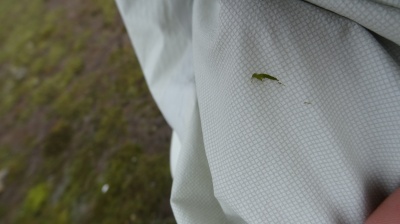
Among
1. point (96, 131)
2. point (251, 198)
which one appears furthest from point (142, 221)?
point (251, 198)

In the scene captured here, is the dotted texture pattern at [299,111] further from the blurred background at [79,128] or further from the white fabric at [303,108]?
the blurred background at [79,128]

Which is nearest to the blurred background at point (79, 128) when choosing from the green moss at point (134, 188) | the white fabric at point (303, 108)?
the green moss at point (134, 188)

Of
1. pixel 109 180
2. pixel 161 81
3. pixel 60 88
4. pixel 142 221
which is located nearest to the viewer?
pixel 161 81

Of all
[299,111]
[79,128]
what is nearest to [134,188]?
[79,128]

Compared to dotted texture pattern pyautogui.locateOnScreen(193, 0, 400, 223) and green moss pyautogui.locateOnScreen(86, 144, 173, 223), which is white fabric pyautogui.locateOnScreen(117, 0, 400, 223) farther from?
green moss pyautogui.locateOnScreen(86, 144, 173, 223)

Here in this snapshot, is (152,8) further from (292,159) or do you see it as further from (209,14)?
(292,159)

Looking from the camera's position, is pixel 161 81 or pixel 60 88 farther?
pixel 60 88

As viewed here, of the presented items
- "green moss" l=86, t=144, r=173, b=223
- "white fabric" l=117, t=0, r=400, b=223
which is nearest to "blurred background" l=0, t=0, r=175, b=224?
"green moss" l=86, t=144, r=173, b=223
